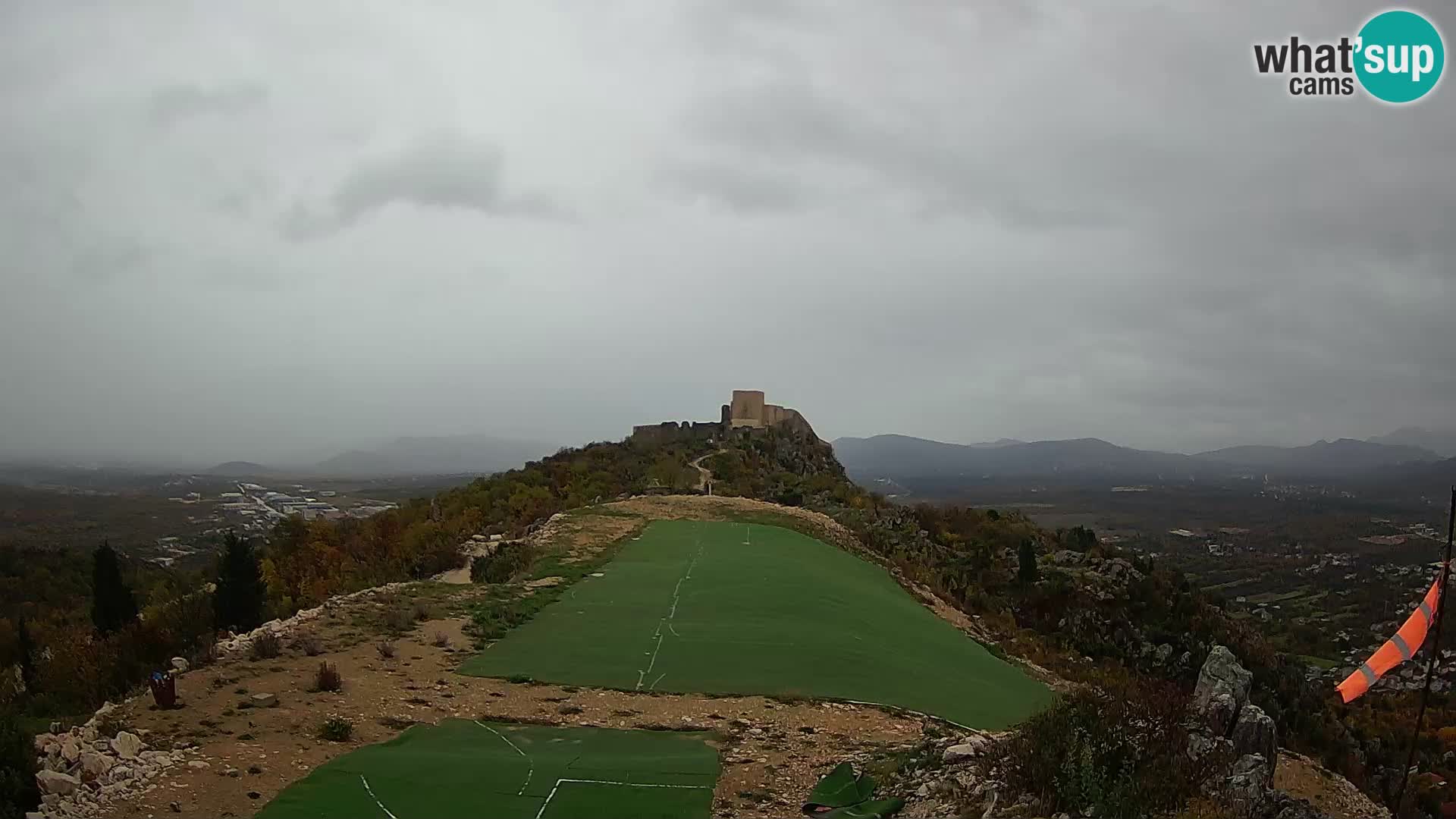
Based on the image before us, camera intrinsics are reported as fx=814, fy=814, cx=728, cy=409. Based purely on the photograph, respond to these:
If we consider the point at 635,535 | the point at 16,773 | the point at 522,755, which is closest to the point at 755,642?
the point at 522,755

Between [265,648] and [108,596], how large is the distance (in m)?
15.6

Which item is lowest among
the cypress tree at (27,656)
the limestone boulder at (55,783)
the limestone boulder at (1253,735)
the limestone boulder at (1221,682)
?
the cypress tree at (27,656)

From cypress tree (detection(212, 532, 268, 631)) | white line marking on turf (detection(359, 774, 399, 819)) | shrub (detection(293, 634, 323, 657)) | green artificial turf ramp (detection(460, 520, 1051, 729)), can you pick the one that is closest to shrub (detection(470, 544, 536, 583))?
green artificial turf ramp (detection(460, 520, 1051, 729))

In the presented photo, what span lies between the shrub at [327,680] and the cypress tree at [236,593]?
30.2 ft

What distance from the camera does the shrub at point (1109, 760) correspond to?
580 cm

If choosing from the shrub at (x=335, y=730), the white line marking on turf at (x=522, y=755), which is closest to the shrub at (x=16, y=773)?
the shrub at (x=335, y=730)

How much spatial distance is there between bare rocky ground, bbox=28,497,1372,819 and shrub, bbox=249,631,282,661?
121mm

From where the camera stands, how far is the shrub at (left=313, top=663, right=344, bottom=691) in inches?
381

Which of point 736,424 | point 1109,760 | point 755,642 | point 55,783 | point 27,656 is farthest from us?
point 736,424

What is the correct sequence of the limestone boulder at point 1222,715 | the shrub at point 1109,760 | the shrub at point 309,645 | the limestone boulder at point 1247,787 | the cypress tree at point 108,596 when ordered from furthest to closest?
the cypress tree at point 108,596 → the shrub at point 309,645 → the limestone boulder at point 1222,715 → the shrub at point 1109,760 → the limestone boulder at point 1247,787

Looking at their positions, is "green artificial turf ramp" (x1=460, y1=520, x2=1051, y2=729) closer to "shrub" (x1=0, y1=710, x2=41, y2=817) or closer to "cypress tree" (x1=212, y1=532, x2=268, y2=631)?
"shrub" (x1=0, y1=710, x2=41, y2=817)

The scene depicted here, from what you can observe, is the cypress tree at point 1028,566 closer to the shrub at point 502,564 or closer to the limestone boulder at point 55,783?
the shrub at point 502,564

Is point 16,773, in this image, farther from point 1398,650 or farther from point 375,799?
point 1398,650

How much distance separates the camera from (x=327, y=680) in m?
9.69
